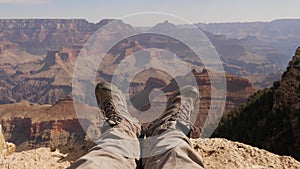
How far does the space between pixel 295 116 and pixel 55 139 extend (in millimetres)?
83994

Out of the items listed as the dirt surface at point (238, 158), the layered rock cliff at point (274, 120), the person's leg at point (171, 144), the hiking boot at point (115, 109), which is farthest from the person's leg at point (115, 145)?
the layered rock cliff at point (274, 120)

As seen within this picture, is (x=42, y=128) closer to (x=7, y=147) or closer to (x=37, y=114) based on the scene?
(x=37, y=114)

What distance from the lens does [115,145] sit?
3.51 metres

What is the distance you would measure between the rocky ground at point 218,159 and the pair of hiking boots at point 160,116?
657 millimetres

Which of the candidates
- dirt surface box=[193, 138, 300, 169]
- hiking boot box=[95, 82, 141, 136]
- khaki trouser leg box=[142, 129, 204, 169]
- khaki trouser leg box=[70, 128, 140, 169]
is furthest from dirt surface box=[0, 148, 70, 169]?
dirt surface box=[193, 138, 300, 169]

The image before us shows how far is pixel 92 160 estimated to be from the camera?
2992 millimetres

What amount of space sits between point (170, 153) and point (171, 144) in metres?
0.23

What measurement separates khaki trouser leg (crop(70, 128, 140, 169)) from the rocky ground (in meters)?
1.35

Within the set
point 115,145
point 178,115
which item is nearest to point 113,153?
Answer: point 115,145

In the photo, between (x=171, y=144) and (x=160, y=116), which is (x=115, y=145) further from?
(x=160, y=116)

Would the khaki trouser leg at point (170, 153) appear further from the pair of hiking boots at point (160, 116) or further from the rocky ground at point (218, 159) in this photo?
the rocky ground at point (218, 159)

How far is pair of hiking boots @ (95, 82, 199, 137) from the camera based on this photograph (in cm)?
426

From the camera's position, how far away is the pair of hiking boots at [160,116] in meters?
4.26

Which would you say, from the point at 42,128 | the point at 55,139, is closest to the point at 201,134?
the point at 55,139
